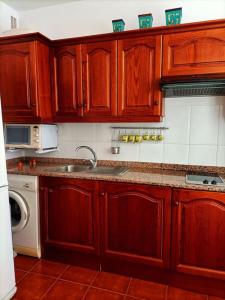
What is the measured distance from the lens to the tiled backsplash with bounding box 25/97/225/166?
2.01m

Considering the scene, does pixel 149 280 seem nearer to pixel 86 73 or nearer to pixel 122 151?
pixel 122 151

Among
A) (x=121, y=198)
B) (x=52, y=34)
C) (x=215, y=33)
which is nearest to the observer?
(x=215, y=33)

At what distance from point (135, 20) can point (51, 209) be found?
2012 mm

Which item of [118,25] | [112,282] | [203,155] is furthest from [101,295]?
[118,25]

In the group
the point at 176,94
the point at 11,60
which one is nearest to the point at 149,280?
the point at 176,94

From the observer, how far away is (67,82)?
214cm

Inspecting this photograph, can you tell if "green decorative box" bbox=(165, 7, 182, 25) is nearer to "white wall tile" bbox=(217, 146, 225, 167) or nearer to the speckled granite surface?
"white wall tile" bbox=(217, 146, 225, 167)

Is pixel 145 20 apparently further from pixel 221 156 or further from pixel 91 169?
pixel 91 169

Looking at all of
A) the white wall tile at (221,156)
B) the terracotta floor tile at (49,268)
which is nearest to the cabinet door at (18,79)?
the terracotta floor tile at (49,268)

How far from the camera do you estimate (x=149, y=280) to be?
1.88m

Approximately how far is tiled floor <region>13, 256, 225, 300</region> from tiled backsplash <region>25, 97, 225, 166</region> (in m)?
1.10

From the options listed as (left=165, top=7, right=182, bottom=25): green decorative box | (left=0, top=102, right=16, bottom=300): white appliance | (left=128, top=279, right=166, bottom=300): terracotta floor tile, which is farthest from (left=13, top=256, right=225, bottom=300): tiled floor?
(left=165, top=7, right=182, bottom=25): green decorative box

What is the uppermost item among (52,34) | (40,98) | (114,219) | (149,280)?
(52,34)

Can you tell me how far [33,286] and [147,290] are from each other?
3.05 feet
